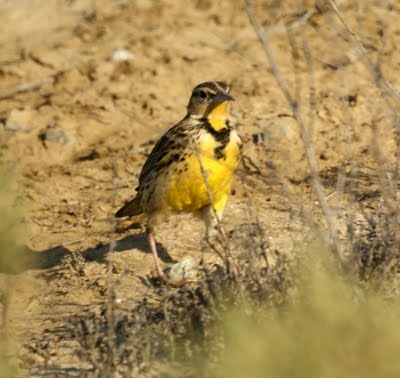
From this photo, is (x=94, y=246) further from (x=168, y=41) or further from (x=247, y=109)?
(x=168, y=41)

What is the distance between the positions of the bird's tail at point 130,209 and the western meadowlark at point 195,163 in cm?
26

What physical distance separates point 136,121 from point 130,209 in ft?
2.41

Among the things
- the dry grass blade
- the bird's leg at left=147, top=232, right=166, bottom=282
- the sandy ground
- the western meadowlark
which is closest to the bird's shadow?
the sandy ground

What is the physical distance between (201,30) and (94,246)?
371 cm

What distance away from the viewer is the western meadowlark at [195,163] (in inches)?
250

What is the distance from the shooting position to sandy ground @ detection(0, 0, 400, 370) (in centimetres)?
669

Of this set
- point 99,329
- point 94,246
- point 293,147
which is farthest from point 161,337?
point 293,147

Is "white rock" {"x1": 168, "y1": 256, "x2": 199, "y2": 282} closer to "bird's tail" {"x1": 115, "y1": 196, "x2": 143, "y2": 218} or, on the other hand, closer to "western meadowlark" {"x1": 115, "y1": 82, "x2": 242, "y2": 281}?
"western meadowlark" {"x1": 115, "y1": 82, "x2": 242, "y2": 281}

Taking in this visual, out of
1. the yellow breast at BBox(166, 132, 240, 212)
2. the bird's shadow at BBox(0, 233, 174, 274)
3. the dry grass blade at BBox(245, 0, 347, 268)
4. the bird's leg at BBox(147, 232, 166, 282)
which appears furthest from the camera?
the bird's shadow at BBox(0, 233, 174, 274)

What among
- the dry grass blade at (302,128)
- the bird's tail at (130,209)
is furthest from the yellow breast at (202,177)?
the dry grass blade at (302,128)

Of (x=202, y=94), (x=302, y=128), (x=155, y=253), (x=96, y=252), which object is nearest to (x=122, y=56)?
(x=96, y=252)

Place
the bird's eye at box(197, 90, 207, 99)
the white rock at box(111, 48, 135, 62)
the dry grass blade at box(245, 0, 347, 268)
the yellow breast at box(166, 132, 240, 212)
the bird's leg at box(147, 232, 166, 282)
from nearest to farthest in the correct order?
the dry grass blade at box(245, 0, 347, 268), the yellow breast at box(166, 132, 240, 212), the bird's leg at box(147, 232, 166, 282), the bird's eye at box(197, 90, 207, 99), the white rock at box(111, 48, 135, 62)

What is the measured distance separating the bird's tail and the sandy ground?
24 cm

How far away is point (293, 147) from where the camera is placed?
813 centimetres
